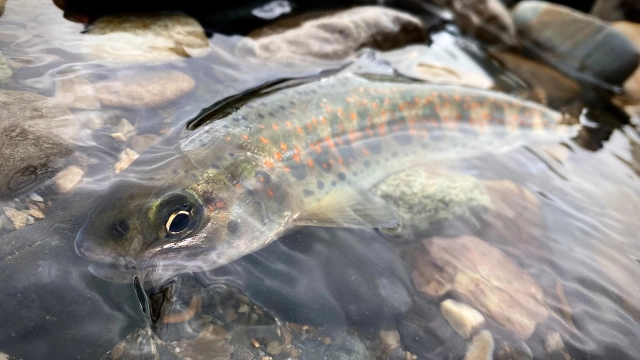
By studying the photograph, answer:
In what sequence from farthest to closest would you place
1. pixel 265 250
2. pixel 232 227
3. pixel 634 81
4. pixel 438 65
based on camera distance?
pixel 634 81 → pixel 438 65 → pixel 265 250 → pixel 232 227

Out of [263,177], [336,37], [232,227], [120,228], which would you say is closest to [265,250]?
[232,227]

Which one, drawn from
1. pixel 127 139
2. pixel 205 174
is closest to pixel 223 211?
pixel 205 174

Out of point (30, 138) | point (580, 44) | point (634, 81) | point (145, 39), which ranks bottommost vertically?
point (30, 138)

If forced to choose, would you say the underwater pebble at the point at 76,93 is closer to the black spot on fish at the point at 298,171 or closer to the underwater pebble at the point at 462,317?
the black spot on fish at the point at 298,171

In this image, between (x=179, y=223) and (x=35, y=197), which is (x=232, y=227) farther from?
(x=35, y=197)

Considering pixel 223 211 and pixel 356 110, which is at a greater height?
pixel 356 110

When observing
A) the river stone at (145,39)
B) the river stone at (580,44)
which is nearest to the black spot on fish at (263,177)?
the river stone at (145,39)

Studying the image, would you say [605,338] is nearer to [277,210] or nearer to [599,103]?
[277,210]
